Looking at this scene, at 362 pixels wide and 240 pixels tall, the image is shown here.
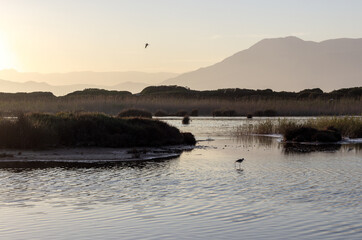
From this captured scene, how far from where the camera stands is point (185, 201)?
13469 mm

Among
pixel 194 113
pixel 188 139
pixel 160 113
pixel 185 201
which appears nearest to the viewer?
pixel 185 201

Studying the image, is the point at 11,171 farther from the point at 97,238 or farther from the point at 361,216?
the point at 361,216

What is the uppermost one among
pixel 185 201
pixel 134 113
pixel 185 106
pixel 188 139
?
pixel 185 106

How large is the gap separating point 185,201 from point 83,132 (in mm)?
15010

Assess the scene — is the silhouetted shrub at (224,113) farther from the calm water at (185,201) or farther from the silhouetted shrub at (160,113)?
the calm water at (185,201)

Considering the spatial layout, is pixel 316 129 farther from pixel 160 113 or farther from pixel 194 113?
pixel 194 113

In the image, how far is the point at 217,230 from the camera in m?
10.6

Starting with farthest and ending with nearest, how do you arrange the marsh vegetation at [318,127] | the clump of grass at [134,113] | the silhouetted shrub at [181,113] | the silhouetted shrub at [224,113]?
the silhouetted shrub at [181,113] → the silhouetted shrub at [224,113] → the clump of grass at [134,113] → the marsh vegetation at [318,127]

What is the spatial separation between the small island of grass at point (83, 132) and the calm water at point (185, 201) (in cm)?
618

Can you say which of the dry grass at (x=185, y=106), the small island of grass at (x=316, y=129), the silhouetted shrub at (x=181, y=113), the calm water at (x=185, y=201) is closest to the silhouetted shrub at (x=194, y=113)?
the silhouetted shrub at (x=181, y=113)

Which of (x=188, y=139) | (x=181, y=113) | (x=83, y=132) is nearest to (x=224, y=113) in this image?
(x=181, y=113)

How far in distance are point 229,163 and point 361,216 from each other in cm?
984

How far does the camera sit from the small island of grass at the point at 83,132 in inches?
1021

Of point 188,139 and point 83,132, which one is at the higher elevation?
point 83,132
